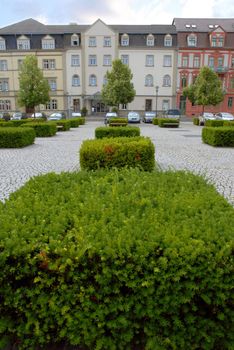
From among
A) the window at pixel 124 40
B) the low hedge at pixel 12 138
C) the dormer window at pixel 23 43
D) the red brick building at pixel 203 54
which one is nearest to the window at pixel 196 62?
the red brick building at pixel 203 54

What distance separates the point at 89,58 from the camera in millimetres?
46938

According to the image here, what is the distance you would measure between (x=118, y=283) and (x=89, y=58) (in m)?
49.6

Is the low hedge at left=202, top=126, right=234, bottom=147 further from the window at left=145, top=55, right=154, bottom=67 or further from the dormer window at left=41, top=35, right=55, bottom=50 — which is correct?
the dormer window at left=41, top=35, right=55, bottom=50

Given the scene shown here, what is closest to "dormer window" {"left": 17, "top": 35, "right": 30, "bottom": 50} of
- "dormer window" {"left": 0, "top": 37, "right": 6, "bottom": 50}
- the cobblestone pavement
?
"dormer window" {"left": 0, "top": 37, "right": 6, "bottom": 50}

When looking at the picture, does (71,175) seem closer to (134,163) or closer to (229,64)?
(134,163)

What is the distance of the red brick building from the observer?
4656cm

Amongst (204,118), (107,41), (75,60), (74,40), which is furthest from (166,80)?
(204,118)

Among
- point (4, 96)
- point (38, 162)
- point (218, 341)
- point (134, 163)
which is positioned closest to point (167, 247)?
point (218, 341)

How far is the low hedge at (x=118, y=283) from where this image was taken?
1.86m

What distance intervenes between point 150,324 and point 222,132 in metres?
12.5

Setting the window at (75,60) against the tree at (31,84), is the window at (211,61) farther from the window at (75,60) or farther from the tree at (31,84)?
the tree at (31,84)

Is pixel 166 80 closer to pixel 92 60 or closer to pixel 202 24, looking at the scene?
pixel 202 24

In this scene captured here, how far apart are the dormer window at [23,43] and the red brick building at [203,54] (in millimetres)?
25618

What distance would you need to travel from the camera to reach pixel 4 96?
49219mm
